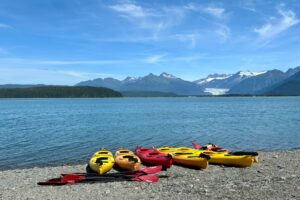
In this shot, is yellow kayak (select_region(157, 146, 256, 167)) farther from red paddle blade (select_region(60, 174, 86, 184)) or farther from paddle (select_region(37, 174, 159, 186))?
red paddle blade (select_region(60, 174, 86, 184))

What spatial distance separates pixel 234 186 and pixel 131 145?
22.2 m

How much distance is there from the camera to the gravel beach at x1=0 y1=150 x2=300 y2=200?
650 inches

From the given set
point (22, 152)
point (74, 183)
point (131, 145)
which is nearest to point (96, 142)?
point (131, 145)

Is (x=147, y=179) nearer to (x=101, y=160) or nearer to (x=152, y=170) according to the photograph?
(x=152, y=170)

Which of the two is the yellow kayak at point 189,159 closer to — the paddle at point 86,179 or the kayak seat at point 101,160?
the paddle at point 86,179

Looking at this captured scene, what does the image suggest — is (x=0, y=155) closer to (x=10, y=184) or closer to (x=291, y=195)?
(x=10, y=184)

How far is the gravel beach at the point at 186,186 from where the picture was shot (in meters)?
16.5

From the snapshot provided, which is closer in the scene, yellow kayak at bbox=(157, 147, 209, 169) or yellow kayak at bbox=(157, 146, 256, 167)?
yellow kayak at bbox=(157, 147, 209, 169)

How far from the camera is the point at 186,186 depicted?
1816 cm

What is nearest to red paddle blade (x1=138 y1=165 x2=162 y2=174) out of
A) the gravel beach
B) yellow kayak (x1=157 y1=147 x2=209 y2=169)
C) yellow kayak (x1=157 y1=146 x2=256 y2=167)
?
the gravel beach

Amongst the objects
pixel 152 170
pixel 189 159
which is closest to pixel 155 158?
pixel 189 159

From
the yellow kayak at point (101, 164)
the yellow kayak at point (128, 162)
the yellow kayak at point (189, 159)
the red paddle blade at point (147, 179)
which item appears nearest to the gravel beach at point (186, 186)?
the red paddle blade at point (147, 179)

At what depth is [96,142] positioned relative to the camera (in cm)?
4178

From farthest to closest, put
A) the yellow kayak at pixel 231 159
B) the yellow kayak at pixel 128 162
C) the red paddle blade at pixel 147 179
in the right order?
the yellow kayak at pixel 231 159, the yellow kayak at pixel 128 162, the red paddle blade at pixel 147 179
